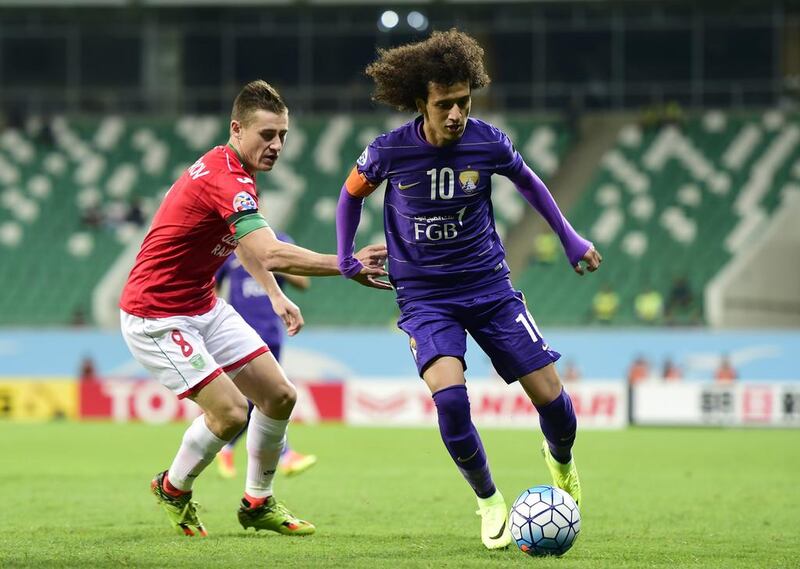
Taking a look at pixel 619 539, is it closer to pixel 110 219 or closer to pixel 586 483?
pixel 586 483

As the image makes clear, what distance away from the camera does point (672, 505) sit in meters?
9.87

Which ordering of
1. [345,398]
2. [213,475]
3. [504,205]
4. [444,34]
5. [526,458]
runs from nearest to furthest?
[444,34] → [213,475] → [526,458] → [345,398] → [504,205]

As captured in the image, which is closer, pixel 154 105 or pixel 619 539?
pixel 619 539

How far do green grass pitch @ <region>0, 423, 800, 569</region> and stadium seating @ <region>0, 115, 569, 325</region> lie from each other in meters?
10.6

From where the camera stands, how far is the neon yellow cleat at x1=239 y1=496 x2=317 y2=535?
7809 millimetres

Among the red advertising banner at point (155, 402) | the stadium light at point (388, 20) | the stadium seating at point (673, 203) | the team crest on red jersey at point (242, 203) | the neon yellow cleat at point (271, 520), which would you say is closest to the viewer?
Result: the team crest on red jersey at point (242, 203)

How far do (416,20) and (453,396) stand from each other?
2791 cm

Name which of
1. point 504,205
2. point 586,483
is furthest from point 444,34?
point 504,205

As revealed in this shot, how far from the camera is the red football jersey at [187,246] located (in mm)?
7266

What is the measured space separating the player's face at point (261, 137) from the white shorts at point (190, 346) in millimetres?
1029

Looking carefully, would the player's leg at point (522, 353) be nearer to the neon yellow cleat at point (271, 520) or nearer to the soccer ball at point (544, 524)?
the soccer ball at point (544, 524)

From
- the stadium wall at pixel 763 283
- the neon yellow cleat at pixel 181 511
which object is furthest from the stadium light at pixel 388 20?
the neon yellow cleat at pixel 181 511

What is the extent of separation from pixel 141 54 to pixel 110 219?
238 inches

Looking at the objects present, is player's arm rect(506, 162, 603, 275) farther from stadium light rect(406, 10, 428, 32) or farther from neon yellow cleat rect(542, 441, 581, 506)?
stadium light rect(406, 10, 428, 32)
